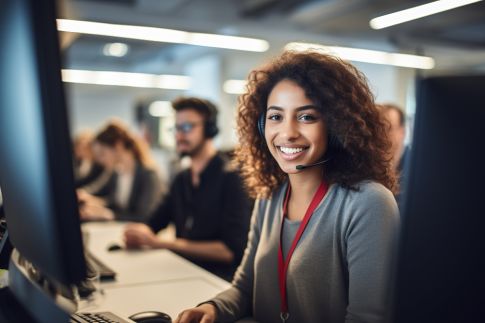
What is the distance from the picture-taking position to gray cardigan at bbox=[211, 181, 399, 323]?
1.03 meters

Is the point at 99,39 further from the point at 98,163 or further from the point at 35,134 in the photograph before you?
the point at 35,134

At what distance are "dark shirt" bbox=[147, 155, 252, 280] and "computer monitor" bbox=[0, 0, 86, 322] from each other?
4.66 ft

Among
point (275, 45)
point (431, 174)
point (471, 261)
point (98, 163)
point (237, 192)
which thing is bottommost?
point (98, 163)

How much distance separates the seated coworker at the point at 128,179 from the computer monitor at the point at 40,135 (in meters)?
2.67

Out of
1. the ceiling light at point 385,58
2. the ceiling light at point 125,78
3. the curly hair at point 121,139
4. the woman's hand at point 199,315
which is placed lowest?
the woman's hand at point 199,315

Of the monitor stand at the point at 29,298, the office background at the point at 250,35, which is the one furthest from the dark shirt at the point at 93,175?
the monitor stand at the point at 29,298

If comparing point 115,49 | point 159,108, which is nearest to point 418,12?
point 115,49

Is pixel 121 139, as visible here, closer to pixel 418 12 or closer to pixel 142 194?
pixel 142 194

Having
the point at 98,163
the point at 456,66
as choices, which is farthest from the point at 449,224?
the point at 456,66

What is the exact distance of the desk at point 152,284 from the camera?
1.39m

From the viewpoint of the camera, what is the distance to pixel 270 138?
1.25m

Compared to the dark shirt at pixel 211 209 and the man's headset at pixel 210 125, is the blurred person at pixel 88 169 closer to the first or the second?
the dark shirt at pixel 211 209

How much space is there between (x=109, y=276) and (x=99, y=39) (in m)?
6.15

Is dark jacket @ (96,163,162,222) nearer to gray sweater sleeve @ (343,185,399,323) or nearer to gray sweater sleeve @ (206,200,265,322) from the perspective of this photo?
gray sweater sleeve @ (206,200,265,322)
